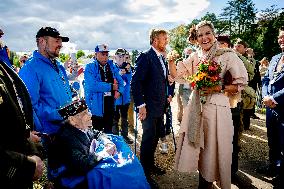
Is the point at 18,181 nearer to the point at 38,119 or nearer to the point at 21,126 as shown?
the point at 21,126

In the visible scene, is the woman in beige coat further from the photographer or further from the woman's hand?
the photographer

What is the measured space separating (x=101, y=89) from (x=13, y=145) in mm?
4045

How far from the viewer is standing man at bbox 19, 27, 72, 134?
391 cm

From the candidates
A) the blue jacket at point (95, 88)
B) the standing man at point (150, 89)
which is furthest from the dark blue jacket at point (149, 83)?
the blue jacket at point (95, 88)

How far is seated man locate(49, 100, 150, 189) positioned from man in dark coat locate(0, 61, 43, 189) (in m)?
1.20

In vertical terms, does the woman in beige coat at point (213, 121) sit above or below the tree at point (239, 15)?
below

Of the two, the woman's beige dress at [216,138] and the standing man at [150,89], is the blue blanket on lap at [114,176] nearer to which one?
the woman's beige dress at [216,138]

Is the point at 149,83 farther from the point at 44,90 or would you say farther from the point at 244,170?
the point at 244,170

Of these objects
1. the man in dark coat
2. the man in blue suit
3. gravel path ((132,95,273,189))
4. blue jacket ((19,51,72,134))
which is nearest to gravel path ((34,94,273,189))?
gravel path ((132,95,273,189))

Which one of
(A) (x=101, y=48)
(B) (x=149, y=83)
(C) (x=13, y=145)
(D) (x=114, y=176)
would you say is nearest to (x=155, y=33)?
(B) (x=149, y=83)

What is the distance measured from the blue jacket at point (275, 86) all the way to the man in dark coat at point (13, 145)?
11.8 ft

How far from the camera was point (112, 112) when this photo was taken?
6.38 m

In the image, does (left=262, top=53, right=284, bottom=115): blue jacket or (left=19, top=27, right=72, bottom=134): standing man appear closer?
(left=19, top=27, right=72, bottom=134): standing man

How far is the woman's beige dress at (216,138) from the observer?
4258 mm
